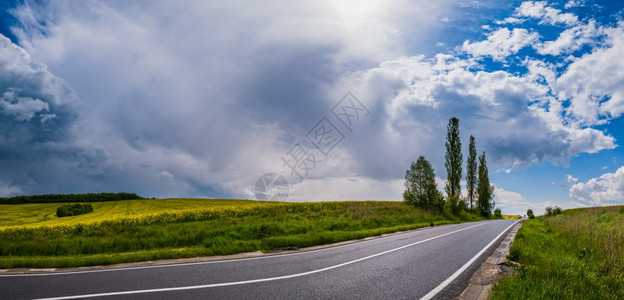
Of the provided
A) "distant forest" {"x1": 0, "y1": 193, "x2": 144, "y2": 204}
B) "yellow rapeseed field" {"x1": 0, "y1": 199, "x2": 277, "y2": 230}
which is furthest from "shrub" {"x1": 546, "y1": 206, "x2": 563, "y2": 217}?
"distant forest" {"x1": 0, "y1": 193, "x2": 144, "y2": 204}

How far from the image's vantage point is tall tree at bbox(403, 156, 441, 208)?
4166 cm

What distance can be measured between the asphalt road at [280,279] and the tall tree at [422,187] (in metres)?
32.4

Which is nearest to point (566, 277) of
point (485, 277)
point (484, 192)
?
point (485, 277)

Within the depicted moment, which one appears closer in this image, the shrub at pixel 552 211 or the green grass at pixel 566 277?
the green grass at pixel 566 277

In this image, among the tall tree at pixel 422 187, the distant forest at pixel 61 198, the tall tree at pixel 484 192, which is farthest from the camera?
the distant forest at pixel 61 198

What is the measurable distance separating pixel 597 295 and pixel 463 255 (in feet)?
14.2

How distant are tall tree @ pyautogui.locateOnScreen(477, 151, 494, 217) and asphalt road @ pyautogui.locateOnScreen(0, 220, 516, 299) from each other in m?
55.8

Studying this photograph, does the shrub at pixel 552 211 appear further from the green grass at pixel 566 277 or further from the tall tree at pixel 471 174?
Result: the green grass at pixel 566 277

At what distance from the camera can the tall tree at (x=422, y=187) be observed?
41.7 meters

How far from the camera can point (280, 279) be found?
7359 millimetres

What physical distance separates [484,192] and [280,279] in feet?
209

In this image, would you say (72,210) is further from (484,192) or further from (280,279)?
(484,192)

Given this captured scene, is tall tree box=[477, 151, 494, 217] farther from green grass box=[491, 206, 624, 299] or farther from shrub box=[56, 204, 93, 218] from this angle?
shrub box=[56, 204, 93, 218]

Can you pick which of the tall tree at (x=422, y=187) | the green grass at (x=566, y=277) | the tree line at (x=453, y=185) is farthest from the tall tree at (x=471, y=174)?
the green grass at (x=566, y=277)
